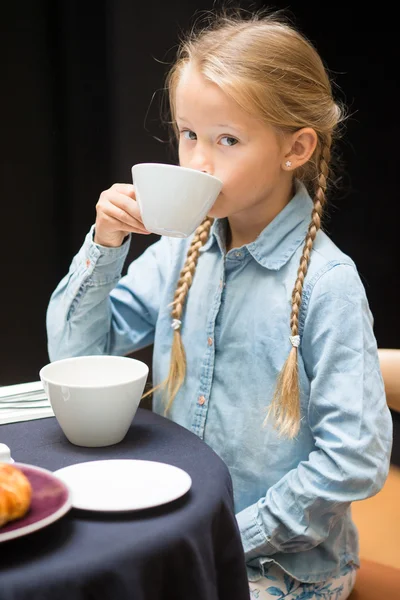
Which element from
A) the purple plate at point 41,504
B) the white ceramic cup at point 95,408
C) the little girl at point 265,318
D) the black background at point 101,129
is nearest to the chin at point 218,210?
the little girl at point 265,318

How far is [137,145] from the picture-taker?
8.29 ft

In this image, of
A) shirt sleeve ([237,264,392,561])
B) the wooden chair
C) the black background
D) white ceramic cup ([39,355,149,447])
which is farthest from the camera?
the black background

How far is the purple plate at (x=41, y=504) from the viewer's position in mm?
648

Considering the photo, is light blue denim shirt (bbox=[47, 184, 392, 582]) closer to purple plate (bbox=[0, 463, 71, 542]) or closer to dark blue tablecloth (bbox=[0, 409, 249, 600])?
dark blue tablecloth (bbox=[0, 409, 249, 600])

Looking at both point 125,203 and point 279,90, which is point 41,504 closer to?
point 125,203

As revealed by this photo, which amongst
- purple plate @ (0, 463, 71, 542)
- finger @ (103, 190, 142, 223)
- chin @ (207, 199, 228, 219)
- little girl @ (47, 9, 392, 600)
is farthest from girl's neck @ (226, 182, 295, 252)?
purple plate @ (0, 463, 71, 542)

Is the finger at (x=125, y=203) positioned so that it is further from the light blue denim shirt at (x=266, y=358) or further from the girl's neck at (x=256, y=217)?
the girl's neck at (x=256, y=217)

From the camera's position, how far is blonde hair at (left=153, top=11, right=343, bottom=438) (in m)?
1.18

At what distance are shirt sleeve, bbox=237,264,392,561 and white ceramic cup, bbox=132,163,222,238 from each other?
26cm

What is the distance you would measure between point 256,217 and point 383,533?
595 millimetres

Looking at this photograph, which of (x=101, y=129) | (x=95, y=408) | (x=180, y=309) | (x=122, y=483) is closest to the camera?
(x=122, y=483)

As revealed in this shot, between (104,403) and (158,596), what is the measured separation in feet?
0.86

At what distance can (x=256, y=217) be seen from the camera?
4.30 feet

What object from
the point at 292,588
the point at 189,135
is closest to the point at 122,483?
the point at 292,588
